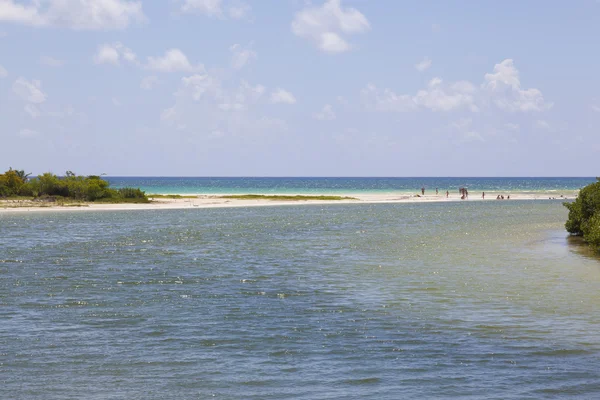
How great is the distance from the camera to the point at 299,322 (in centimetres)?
1723

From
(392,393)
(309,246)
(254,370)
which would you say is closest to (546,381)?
(392,393)

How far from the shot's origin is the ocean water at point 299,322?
12172mm

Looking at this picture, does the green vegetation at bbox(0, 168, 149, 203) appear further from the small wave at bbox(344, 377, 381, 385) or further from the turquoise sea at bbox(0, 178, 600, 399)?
the small wave at bbox(344, 377, 381, 385)

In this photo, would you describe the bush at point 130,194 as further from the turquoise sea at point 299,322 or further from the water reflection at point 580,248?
the water reflection at point 580,248

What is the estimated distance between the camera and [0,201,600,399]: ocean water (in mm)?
12172

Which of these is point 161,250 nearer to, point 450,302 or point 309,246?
point 309,246

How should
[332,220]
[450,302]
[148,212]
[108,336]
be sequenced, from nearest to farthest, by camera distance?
[108,336] → [450,302] → [332,220] → [148,212]

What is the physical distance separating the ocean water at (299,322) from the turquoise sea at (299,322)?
56 mm

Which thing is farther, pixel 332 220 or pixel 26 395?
pixel 332 220

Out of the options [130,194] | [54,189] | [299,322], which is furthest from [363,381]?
[130,194]

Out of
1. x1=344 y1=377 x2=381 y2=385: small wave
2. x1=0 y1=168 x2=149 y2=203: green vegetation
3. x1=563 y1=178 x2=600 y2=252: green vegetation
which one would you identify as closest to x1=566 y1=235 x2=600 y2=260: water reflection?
x1=563 y1=178 x2=600 y2=252: green vegetation

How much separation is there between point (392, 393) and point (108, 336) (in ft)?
23.8

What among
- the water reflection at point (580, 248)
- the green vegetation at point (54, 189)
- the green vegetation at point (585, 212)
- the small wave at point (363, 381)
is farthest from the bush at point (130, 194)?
Result: the small wave at point (363, 381)

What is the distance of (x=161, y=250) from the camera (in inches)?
1394
